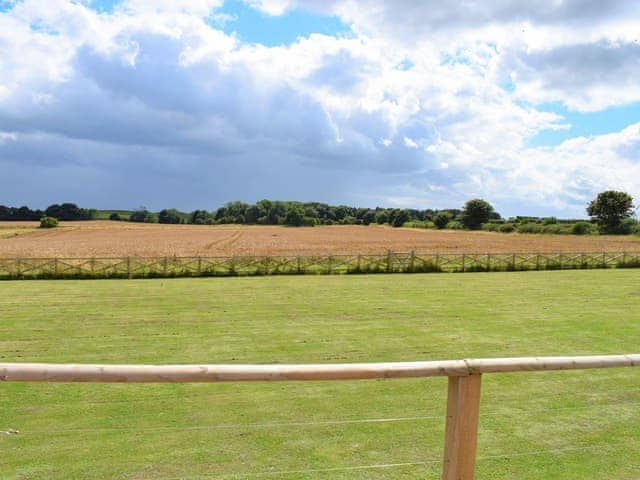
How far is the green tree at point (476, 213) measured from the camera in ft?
404

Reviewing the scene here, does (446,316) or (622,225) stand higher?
(622,225)

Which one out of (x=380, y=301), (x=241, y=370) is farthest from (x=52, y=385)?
(x=380, y=301)

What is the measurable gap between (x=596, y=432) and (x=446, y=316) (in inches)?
358

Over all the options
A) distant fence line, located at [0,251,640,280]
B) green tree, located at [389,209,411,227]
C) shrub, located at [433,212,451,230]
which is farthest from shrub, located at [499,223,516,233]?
distant fence line, located at [0,251,640,280]

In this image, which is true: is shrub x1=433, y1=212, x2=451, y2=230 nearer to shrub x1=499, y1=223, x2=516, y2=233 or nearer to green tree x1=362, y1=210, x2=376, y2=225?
shrub x1=499, y1=223, x2=516, y2=233

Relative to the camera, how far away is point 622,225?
86.8 metres

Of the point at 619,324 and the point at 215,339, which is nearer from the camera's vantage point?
the point at 215,339

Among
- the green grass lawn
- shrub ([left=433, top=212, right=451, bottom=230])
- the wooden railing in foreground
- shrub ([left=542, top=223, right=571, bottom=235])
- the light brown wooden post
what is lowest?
the green grass lawn

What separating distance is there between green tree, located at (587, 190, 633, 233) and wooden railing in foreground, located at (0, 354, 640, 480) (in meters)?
98.7

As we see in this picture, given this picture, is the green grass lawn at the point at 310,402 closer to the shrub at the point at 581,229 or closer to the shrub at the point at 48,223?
the shrub at the point at 581,229

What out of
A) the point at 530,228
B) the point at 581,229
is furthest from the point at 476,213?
the point at 581,229

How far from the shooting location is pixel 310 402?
780 centimetres

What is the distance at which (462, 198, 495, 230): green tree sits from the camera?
123 m

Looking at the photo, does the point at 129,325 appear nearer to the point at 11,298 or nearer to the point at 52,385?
→ the point at 52,385
